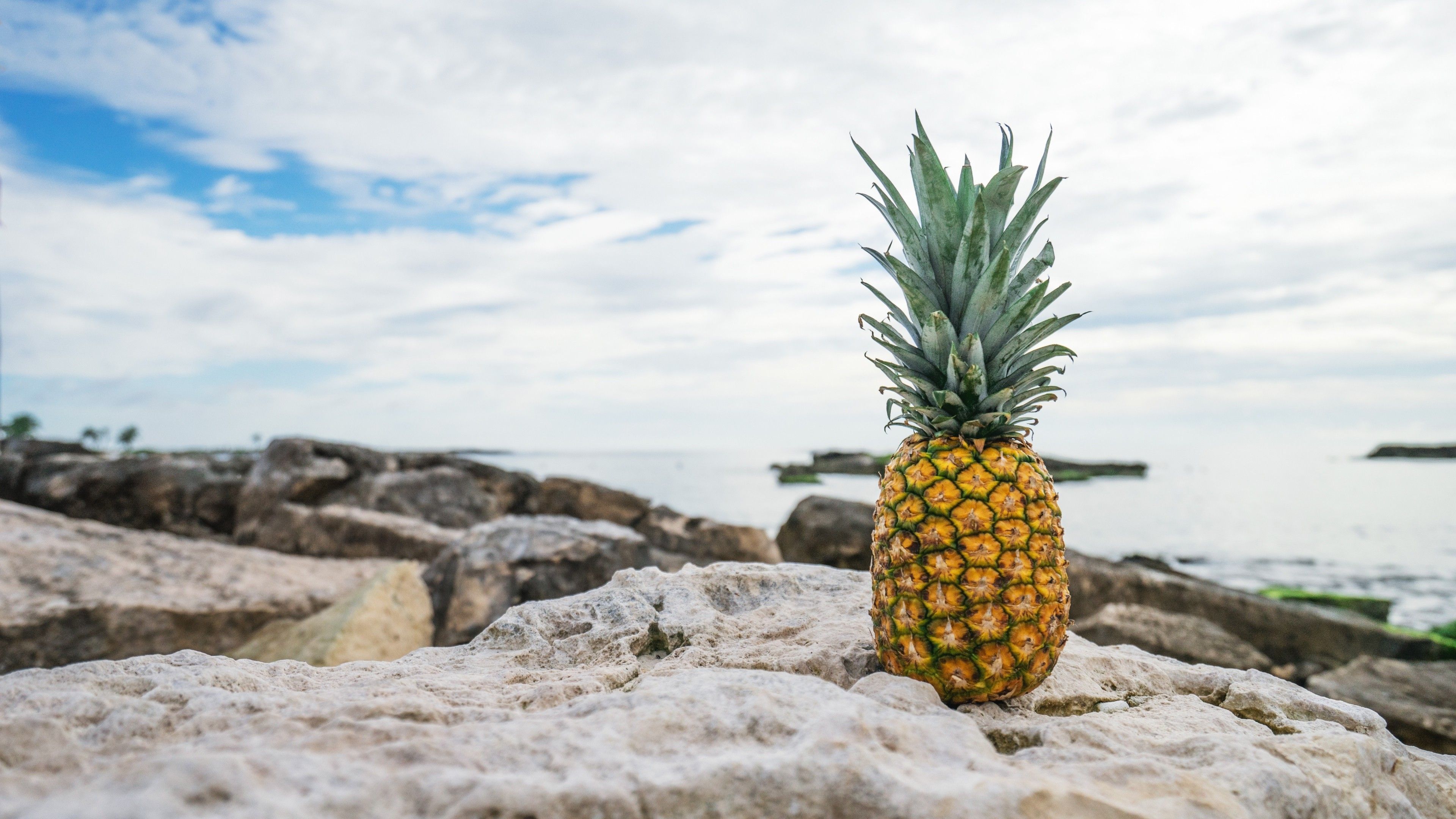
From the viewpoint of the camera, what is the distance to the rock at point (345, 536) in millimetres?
7664

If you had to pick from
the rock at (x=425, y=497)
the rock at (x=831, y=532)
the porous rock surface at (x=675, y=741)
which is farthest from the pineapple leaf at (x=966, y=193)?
the rock at (x=425, y=497)

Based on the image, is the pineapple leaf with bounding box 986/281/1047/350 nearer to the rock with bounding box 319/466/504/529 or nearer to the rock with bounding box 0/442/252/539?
the rock with bounding box 319/466/504/529

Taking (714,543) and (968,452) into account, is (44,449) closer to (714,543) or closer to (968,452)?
(714,543)

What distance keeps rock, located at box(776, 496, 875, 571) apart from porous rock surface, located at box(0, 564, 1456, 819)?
15.6ft

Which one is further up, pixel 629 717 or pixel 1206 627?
pixel 629 717

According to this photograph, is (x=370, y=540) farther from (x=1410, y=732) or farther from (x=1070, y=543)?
(x=1070, y=543)

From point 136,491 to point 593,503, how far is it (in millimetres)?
4941

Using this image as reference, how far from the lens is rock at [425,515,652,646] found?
5789 millimetres

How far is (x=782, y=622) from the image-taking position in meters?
3.42

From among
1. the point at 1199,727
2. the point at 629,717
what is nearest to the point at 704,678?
the point at 629,717

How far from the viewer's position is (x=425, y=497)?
877 centimetres

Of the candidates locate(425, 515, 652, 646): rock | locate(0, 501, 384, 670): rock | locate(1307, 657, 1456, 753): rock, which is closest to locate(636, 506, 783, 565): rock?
locate(425, 515, 652, 646): rock

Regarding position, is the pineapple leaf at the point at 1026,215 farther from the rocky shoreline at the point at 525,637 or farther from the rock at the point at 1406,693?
the rock at the point at 1406,693

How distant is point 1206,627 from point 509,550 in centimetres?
621
